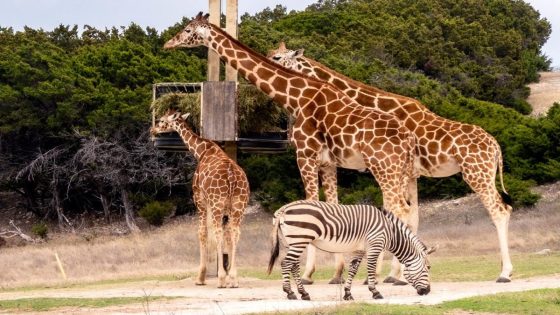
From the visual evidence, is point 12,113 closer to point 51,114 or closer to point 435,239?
point 51,114

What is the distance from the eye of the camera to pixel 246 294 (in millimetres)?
15969

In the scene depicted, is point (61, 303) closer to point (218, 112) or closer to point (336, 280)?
point (336, 280)

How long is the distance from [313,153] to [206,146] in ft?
7.63

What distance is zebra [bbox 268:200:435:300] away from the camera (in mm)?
14305

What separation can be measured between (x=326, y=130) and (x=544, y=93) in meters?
46.5

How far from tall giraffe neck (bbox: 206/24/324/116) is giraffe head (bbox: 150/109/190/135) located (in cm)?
145

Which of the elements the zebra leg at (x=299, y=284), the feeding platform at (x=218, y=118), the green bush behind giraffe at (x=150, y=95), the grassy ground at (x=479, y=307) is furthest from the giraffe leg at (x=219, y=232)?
the green bush behind giraffe at (x=150, y=95)

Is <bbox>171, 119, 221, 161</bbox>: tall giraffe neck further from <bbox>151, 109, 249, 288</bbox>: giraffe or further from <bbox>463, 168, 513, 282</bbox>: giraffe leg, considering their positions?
<bbox>463, 168, 513, 282</bbox>: giraffe leg

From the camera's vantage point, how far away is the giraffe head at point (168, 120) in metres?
19.8

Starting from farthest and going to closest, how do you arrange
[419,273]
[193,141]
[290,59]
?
1. [290,59]
2. [193,141]
3. [419,273]

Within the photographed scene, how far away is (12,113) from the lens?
132ft

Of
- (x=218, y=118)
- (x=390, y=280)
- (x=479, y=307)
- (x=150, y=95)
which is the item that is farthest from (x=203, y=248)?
(x=150, y=95)

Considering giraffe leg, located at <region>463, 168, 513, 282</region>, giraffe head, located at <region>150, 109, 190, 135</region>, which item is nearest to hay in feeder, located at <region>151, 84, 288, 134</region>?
giraffe head, located at <region>150, 109, 190, 135</region>

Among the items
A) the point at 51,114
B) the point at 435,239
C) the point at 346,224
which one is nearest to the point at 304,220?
the point at 346,224
